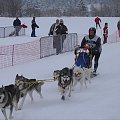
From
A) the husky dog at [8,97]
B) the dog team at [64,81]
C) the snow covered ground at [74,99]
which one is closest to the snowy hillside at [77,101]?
the snow covered ground at [74,99]

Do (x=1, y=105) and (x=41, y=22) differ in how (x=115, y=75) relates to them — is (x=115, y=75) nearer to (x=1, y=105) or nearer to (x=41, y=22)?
(x=1, y=105)

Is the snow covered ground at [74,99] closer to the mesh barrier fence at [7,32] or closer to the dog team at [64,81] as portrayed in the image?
the dog team at [64,81]

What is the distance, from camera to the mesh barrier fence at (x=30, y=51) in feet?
51.2

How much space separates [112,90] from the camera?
9164 millimetres

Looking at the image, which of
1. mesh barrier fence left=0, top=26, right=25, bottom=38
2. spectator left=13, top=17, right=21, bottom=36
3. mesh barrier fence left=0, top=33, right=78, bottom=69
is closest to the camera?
mesh barrier fence left=0, top=33, right=78, bottom=69

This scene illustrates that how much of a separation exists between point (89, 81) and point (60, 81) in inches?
88.1

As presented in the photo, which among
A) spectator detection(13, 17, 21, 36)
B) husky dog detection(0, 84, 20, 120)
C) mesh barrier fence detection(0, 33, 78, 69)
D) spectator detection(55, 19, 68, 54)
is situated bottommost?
husky dog detection(0, 84, 20, 120)

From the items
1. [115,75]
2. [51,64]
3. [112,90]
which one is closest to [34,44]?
[51,64]

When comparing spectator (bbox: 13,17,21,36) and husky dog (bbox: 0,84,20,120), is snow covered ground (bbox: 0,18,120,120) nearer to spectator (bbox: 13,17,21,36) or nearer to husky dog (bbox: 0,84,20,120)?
husky dog (bbox: 0,84,20,120)

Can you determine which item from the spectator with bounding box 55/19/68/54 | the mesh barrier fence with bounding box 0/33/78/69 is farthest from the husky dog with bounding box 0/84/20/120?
the spectator with bounding box 55/19/68/54

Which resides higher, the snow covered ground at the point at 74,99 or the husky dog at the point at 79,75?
the husky dog at the point at 79,75

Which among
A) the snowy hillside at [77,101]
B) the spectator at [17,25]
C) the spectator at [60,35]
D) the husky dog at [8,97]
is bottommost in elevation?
the snowy hillside at [77,101]

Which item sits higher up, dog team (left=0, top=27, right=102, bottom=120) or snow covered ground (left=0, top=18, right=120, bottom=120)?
dog team (left=0, top=27, right=102, bottom=120)

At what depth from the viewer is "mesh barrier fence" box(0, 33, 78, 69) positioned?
15613mm
